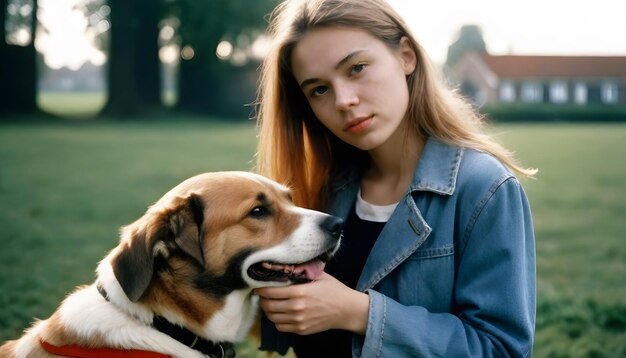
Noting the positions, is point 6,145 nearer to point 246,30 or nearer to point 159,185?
point 159,185

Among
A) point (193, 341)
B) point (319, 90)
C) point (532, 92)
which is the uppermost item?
point (319, 90)

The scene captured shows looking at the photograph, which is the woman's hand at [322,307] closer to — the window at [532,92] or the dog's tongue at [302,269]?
the dog's tongue at [302,269]

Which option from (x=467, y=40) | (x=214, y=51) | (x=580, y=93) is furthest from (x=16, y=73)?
(x=467, y=40)

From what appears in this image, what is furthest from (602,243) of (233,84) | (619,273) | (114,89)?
A: (233,84)

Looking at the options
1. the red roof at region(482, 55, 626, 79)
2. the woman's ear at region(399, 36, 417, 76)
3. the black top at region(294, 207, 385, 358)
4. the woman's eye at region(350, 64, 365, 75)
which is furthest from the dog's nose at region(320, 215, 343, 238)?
the red roof at region(482, 55, 626, 79)

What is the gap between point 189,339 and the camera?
2826 mm

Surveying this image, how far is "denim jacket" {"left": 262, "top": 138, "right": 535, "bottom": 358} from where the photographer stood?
2.58m

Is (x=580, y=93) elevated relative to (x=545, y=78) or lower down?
lower down

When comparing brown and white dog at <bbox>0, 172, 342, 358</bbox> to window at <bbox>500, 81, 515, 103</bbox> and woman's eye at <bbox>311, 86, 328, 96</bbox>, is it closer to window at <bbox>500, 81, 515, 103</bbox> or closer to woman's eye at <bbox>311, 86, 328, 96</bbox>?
woman's eye at <bbox>311, 86, 328, 96</bbox>

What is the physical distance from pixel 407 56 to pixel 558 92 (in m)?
39.7

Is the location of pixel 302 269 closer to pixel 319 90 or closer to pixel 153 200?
pixel 319 90

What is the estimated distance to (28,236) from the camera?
26.2 ft

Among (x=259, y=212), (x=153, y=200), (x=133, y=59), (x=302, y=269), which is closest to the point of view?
(x=302, y=269)

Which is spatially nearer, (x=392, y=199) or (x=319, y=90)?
(x=319, y=90)
